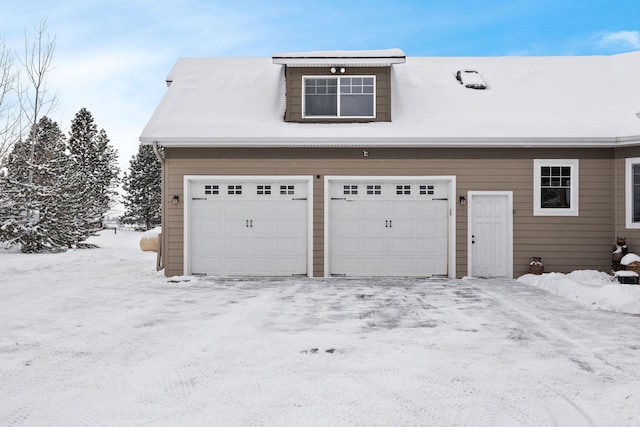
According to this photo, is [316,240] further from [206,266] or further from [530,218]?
[530,218]

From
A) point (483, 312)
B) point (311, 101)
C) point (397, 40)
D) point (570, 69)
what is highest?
point (397, 40)

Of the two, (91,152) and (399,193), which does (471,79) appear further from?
(91,152)

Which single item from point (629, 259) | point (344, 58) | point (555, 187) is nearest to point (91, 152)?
point (344, 58)

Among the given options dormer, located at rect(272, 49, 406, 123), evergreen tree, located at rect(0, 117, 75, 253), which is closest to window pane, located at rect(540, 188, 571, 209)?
dormer, located at rect(272, 49, 406, 123)

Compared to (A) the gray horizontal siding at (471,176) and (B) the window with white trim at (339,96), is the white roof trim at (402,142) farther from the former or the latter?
(B) the window with white trim at (339,96)

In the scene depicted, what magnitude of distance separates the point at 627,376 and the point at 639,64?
485 inches

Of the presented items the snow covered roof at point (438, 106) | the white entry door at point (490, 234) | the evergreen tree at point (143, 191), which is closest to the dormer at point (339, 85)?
the snow covered roof at point (438, 106)

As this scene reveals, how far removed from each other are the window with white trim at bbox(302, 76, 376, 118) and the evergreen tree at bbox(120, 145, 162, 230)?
107 ft

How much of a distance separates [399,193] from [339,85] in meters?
3.20

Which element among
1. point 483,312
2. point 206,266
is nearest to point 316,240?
point 206,266

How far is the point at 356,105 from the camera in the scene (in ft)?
39.0

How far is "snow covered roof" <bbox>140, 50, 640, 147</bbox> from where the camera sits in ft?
35.1

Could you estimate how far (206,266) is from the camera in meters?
11.1

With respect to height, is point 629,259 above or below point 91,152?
below
